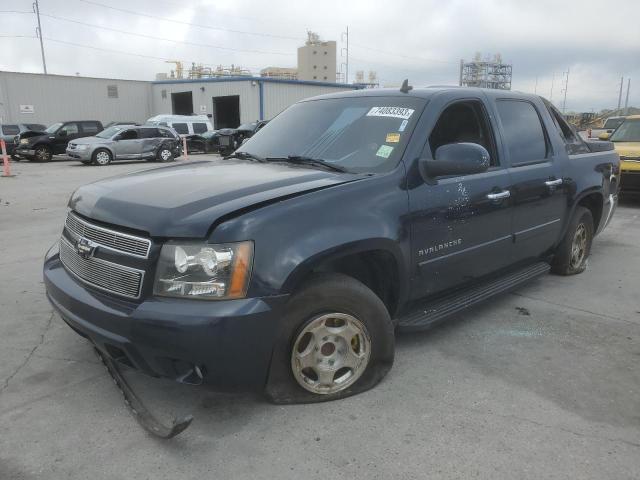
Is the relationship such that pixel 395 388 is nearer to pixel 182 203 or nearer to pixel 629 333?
pixel 182 203

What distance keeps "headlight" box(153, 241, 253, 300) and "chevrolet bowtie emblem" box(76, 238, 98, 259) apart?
0.53m

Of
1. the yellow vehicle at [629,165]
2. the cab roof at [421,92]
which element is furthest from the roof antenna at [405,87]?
the yellow vehicle at [629,165]

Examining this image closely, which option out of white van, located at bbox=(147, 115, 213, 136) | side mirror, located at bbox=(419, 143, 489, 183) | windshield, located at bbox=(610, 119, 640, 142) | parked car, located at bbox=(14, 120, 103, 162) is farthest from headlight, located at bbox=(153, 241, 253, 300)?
white van, located at bbox=(147, 115, 213, 136)

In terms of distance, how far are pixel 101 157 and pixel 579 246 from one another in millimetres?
18307

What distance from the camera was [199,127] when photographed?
27797 mm

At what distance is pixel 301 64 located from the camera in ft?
381

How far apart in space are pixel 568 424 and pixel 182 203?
227 centimetres

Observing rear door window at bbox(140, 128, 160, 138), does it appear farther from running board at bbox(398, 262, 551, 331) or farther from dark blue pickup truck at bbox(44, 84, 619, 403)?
running board at bbox(398, 262, 551, 331)

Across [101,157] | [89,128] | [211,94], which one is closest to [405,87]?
[101,157]

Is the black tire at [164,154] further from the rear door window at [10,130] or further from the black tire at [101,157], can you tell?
the rear door window at [10,130]

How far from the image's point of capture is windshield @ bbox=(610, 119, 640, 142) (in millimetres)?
10461

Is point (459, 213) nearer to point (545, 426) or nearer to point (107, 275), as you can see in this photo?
point (545, 426)

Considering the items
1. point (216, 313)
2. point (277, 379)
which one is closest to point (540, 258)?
point (277, 379)

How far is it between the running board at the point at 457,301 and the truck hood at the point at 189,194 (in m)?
0.99
